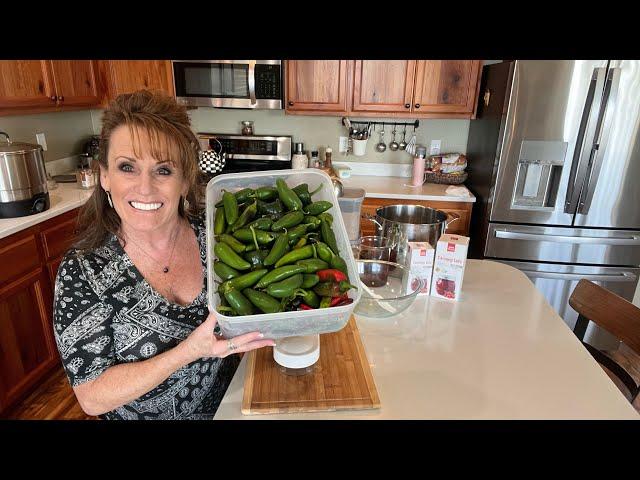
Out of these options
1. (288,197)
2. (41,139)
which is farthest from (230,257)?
(41,139)

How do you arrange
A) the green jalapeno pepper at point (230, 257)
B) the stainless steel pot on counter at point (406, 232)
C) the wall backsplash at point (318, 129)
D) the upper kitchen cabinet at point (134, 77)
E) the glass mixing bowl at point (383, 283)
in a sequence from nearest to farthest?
1. the green jalapeno pepper at point (230, 257)
2. the glass mixing bowl at point (383, 283)
3. the stainless steel pot on counter at point (406, 232)
4. the upper kitchen cabinet at point (134, 77)
5. the wall backsplash at point (318, 129)

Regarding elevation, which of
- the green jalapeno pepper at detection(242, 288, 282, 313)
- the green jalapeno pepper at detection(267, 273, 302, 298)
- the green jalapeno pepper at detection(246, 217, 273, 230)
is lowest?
the green jalapeno pepper at detection(242, 288, 282, 313)

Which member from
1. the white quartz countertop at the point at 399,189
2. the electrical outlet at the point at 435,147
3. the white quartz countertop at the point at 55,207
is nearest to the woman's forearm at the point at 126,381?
the white quartz countertop at the point at 55,207

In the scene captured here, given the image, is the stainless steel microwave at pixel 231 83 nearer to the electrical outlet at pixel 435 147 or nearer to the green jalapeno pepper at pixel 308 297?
the electrical outlet at pixel 435 147

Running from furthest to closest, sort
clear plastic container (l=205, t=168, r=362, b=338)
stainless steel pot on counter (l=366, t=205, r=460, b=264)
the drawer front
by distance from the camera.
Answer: the drawer front < stainless steel pot on counter (l=366, t=205, r=460, b=264) < clear plastic container (l=205, t=168, r=362, b=338)

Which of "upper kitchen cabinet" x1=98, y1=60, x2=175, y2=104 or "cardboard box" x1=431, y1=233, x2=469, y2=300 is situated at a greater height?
"upper kitchen cabinet" x1=98, y1=60, x2=175, y2=104

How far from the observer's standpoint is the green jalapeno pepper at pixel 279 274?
36.5 inches

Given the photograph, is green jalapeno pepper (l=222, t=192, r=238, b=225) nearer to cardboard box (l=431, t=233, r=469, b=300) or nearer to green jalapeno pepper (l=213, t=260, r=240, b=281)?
green jalapeno pepper (l=213, t=260, r=240, b=281)

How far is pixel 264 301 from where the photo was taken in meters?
0.87

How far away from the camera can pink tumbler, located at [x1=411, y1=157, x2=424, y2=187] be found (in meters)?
3.29

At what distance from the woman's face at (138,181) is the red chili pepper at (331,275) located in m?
0.51

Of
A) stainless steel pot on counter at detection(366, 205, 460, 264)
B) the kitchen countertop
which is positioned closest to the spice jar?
stainless steel pot on counter at detection(366, 205, 460, 264)

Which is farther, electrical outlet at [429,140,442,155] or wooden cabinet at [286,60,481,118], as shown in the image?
electrical outlet at [429,140,442,155]
